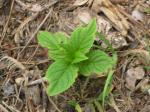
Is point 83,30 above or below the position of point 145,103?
above

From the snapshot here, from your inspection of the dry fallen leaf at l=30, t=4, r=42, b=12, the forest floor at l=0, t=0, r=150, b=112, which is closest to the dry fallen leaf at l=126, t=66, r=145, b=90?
the forest floor at l=0, t=0, r=150, b=112

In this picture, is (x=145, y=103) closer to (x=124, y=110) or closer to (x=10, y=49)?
(x=124, y=110)

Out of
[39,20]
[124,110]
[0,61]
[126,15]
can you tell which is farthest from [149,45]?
[0,61]

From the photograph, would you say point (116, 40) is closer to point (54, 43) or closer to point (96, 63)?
point (96, 63)

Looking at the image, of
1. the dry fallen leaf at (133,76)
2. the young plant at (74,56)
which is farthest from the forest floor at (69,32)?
the young plant at (74,56)

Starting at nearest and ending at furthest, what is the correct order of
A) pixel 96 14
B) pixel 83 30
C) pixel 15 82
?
pixel 83 30
pixel 15 82
pixel 96 14

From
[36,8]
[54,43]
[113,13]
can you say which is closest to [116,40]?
[113,13]
